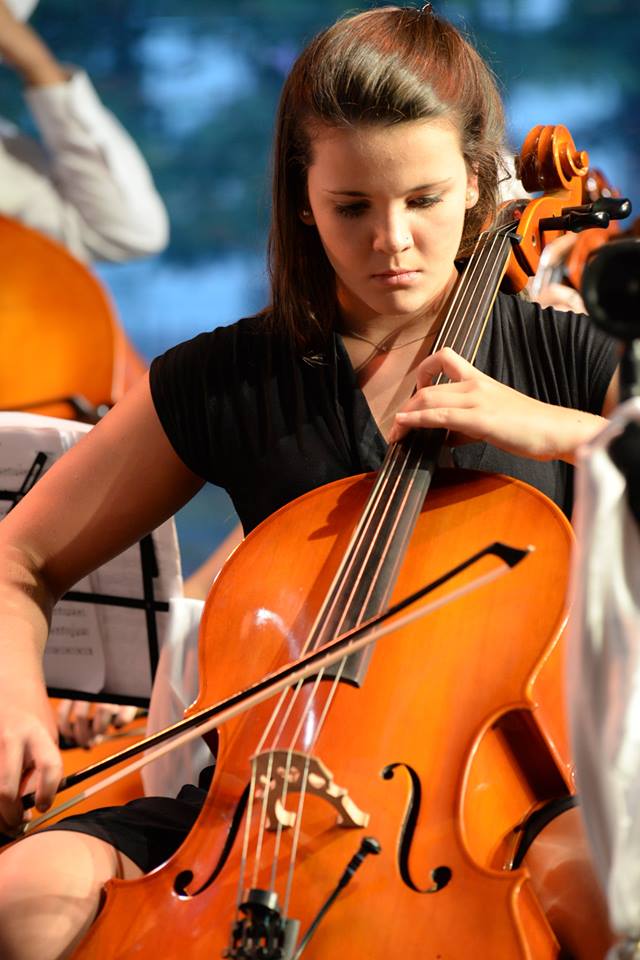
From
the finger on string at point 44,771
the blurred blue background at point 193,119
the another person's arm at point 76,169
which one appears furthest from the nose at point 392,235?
the another person's arm at point 76,169

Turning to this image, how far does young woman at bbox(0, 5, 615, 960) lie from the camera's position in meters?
1.06

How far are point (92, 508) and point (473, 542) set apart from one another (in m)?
0.47

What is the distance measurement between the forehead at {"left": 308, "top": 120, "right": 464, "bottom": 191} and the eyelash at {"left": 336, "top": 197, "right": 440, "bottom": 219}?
0.02 metres

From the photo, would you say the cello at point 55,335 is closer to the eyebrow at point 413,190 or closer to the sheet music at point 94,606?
the sheet music at point 94,606

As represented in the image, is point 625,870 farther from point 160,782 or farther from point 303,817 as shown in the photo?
point 160,782

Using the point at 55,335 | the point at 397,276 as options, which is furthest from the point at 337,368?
the point at 55,335

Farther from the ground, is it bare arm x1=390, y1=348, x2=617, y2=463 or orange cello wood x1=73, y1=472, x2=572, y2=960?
bare arm x1=390, y1=348, x2=617, y2=463

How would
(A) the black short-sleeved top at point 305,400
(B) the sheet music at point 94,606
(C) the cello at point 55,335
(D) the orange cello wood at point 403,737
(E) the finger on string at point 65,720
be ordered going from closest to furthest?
(D) the orange cello wood at point 403,737 → (A) the black short-sleeved top at point 305,400 → (B) the sheet music at point 94,606 → (E) the finger on string at point 65,720 → (C) the cello at point 55,335

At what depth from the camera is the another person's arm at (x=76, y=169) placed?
318 cm

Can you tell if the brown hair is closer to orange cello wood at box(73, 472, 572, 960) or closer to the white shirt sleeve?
orange cello wood at box(73, 472, 572, 960)

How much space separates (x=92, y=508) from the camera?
1275mm

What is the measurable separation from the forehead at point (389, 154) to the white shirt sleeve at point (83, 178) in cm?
216

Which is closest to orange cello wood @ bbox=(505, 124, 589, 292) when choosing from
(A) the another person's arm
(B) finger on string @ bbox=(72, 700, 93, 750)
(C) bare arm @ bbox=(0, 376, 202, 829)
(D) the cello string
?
(C) bare arm @ bbox=(0, 376, 202, 829)

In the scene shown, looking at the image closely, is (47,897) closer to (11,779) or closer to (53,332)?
(11,779)
